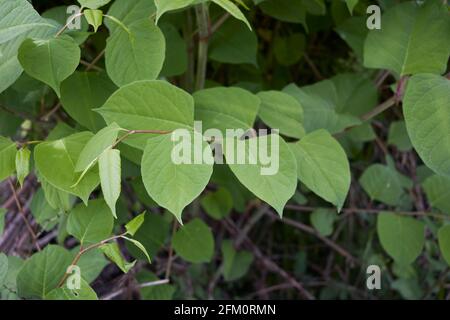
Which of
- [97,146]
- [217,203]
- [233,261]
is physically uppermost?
[97,146]

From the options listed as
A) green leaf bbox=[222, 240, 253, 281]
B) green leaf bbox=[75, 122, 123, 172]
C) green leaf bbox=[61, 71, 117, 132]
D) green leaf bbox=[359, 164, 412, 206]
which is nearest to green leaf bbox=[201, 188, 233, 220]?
green leaf bbox=[222, 240, 253, 281]

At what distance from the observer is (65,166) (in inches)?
19.1

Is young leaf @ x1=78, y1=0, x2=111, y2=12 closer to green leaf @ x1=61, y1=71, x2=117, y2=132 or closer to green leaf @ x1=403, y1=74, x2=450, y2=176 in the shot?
green leaf @ x1=61, y1=71, x2=117, y2=132

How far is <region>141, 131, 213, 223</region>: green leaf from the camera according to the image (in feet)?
1.39

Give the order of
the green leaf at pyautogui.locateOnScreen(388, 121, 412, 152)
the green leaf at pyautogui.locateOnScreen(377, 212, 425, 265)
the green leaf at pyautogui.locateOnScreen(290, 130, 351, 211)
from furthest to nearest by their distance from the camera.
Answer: the green leaf at pyautogui.locateOnScreen(388, 121, 412, 152), the green leaf at pyautogui.locateOnScreen(377, 212, 425, 265), the green leaf at pyautogui.locateOnScreen(290, 130, 351, 211)

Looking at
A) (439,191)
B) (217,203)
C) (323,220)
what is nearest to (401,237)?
(439,191)

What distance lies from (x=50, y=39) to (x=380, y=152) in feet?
2.48

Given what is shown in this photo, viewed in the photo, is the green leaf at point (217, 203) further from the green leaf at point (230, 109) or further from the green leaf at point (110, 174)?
the green leaf at point (110, 174)

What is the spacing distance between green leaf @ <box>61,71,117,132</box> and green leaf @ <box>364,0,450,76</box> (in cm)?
29

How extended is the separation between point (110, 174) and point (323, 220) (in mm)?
537

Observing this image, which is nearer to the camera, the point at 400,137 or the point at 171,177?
the point at 171,177

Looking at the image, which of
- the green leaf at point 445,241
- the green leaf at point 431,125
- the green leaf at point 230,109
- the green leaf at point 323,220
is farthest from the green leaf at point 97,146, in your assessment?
the green leaf at point 323,220

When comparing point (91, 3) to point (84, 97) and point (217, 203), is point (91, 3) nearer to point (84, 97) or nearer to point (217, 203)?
point (84, 97)
